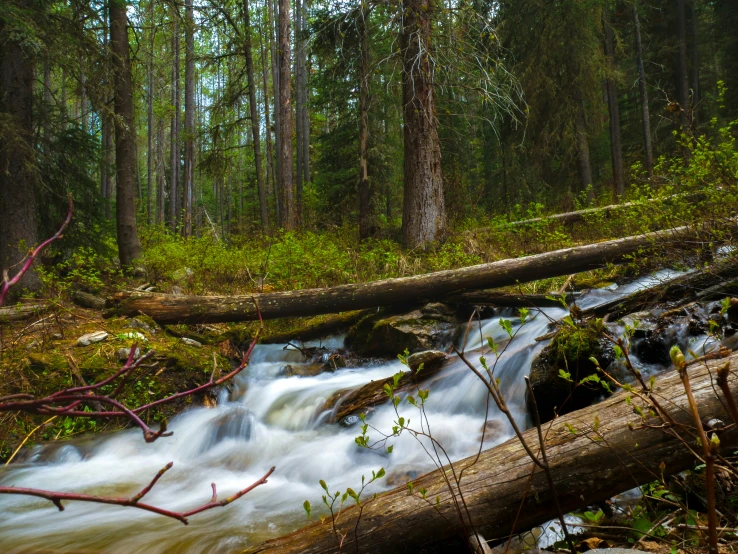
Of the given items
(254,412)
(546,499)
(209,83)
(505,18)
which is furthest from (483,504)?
(209,83)

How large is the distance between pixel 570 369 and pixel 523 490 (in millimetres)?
2077

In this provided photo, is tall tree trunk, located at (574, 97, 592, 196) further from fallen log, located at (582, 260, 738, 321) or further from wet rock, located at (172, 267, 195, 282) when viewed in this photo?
wet rock, located at (172, 267, 195, 282)

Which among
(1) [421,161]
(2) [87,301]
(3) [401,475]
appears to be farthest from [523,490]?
(1) [421,161]

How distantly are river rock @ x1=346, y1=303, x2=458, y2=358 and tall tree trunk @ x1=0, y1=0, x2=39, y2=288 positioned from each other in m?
5.44

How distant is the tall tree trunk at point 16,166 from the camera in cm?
840

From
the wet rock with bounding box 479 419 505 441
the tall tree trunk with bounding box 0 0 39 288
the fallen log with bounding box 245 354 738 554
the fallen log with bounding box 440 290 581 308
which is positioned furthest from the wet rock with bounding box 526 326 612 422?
the tall tree trunk with bounding box 0 0 39 288

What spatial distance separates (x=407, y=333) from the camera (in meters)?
7.03

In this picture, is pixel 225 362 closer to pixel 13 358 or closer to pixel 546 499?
pixel 13 358

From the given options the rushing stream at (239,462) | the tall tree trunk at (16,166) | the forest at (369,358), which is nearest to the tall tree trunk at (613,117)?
the forest at (369,358)

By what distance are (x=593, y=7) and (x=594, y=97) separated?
236 centimetres

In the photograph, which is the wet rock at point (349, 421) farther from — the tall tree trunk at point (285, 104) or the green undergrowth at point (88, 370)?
the tall tree trunk at point (285, 104)

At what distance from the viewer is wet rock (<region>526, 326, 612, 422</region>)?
4125mm

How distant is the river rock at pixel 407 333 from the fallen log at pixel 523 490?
14.3ft

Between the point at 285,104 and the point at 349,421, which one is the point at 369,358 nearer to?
the point at 349,421
